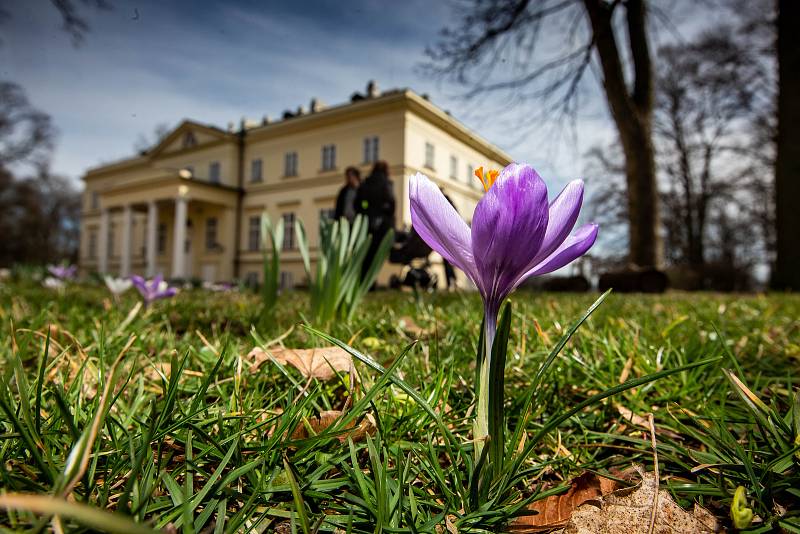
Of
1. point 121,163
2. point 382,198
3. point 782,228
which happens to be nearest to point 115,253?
point 121,163

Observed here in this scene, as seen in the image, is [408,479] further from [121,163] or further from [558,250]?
[121,163]

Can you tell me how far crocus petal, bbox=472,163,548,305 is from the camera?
54cm

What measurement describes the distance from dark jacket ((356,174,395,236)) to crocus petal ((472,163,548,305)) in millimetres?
5703

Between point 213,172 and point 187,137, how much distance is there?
3.49 meters

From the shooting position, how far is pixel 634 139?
29.2 feet

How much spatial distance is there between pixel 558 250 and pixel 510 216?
0.39ft

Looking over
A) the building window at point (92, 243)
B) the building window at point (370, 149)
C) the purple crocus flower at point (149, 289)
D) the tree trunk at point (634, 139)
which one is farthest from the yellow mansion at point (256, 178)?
the purple crocus flower at point (149, 289)

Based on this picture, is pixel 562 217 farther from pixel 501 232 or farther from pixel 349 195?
pixel 349 195

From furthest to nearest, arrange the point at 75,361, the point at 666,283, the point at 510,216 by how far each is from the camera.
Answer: the point at 666,283 < the point at 75,361 < the point at 510,216

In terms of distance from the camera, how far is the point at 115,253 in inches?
1280

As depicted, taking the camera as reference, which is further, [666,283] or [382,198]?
[666,283]

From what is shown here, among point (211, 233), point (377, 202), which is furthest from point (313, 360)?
point (211, 233)

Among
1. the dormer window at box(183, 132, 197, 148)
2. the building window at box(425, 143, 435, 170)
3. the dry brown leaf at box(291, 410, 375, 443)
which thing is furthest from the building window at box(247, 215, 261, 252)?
the dry brown leaf at box(291, 410, 375, 443)

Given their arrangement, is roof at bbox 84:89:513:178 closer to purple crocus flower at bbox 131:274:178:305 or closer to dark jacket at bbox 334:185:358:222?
dark jacket at bbox 334:185:358:222
